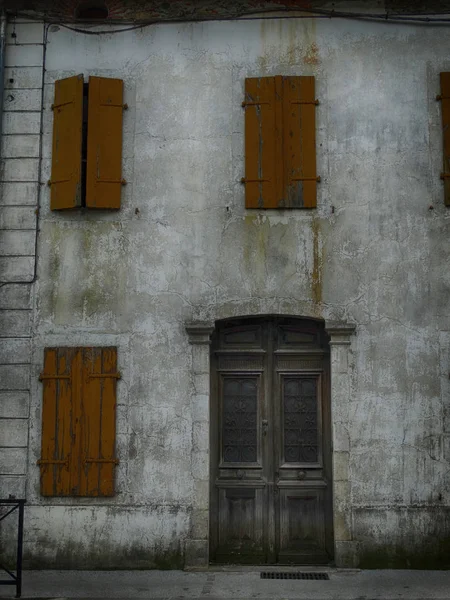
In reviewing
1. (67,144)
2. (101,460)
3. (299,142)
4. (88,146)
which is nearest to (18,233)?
(67,144)

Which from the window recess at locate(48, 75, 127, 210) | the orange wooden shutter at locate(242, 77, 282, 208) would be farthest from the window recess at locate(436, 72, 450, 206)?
the window recess at locate(48, 75, 127, 210)

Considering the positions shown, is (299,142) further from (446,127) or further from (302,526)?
(302,526)

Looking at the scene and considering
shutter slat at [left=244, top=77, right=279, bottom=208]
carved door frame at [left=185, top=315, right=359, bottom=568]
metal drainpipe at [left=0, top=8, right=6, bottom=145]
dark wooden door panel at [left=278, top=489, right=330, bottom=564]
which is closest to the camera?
carved door frame at [left=185, top=315, right=359, bottom=568]

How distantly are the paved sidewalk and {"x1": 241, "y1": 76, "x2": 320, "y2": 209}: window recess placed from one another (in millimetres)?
3814

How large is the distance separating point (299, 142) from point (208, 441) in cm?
336

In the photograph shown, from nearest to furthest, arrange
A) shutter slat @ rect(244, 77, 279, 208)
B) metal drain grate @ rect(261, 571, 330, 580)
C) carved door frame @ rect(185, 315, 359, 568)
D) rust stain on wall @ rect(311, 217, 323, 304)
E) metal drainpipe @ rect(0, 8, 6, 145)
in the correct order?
metal drain grate @ rect(261, 571, 330, 580), carved door frame @ rect(185, 315, 359, 568), rust stain on wall @ rect(311, 217, 323, 304), shutter slat @ rect(244, 77, 279, 208), metal drainpipe @ rect(0, 8, 6, 145)

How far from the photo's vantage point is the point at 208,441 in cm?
769

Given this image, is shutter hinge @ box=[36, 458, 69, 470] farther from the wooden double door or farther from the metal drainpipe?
the metal drainpipe

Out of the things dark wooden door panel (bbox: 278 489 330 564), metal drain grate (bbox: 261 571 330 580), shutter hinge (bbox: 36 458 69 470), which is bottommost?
metal drain grate (bbox: 261 571 330 580)

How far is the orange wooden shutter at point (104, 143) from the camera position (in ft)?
26.2

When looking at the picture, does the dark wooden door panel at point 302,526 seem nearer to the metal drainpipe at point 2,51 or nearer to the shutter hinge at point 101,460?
the shutter hinge at point 101,460

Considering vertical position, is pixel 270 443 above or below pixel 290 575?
above

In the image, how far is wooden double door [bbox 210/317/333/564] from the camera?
25.5ft

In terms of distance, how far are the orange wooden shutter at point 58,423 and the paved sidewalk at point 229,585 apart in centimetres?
90
